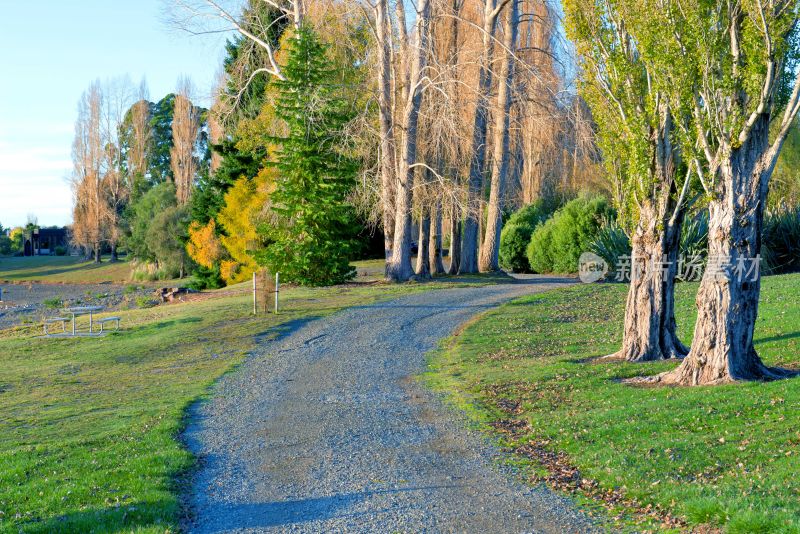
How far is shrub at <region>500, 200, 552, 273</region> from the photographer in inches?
1571

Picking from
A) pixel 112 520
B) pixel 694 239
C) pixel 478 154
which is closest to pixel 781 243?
pixel 694 239

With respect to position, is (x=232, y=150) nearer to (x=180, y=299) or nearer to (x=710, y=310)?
(x=180, y=299)

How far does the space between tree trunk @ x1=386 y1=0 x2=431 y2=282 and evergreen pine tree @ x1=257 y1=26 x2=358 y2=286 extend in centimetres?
170

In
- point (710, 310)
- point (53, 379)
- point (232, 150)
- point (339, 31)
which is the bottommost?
point (53, 379)

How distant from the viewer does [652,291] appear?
13125 millimetres

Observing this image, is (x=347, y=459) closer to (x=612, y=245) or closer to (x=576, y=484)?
(x=576, y=484)

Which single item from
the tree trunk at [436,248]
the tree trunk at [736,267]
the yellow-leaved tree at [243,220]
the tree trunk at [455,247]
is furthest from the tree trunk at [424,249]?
the tree trunk at [736,267]

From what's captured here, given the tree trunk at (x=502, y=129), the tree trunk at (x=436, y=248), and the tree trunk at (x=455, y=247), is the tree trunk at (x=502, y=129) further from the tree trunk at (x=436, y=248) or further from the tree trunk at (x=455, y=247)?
the tree trunk at (x=436, y=248)

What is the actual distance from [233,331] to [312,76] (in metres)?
11.8

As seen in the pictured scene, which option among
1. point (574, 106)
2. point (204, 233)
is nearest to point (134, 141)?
point (204, 233)

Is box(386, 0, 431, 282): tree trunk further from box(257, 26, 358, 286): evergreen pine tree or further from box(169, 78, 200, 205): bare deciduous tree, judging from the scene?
box(169, 78, 200, 205): bare deciduous tree

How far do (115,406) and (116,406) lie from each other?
16mm

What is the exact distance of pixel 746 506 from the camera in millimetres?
6281

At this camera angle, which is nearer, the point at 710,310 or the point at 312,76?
the point at 710,310
